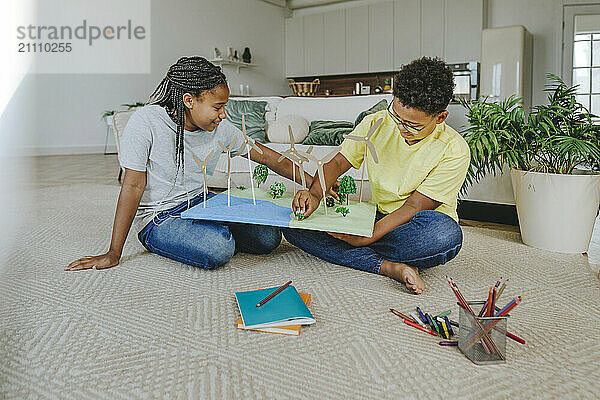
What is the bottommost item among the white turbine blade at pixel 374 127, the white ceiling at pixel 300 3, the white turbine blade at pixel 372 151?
the white turbine blade at pixel 372 151

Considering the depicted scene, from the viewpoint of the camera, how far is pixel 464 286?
1.67 meters

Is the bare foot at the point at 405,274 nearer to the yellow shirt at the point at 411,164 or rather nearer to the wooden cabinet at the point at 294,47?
the yellow shirt at the point at 411,164

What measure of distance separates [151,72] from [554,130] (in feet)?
19.3

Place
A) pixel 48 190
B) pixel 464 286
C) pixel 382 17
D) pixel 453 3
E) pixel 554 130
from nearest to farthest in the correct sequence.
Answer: pixel 464 286 < pixel 554 130 < pixel 48 190 < pixel 453 3 < pixel 382 17

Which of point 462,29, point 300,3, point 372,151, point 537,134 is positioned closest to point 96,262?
point 372,151

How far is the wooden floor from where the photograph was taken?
13.7ft

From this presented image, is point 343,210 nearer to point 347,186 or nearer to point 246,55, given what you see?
point 347,186

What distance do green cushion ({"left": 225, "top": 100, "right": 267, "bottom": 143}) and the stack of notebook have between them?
2.31 metres

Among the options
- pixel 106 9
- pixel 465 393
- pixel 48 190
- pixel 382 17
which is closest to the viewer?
pixel 465 393

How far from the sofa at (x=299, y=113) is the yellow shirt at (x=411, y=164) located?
1200 millimetres

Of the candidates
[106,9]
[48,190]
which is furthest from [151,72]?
[48,190]

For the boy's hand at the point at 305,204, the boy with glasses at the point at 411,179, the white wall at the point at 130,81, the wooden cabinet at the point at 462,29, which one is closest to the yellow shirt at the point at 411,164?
the boy with glasses at the point at 411,179

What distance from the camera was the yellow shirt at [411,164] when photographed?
1.60 metres

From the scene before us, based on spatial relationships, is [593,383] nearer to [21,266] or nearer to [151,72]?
[21,266]
